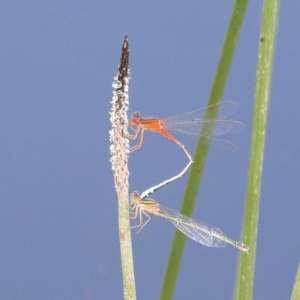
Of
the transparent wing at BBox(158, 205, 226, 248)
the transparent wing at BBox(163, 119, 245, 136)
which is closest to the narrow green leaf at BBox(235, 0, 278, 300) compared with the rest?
the transparent wing at BBox(158, 205, 226, 248)

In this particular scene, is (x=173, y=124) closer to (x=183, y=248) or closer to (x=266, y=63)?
(x=183, y=248)

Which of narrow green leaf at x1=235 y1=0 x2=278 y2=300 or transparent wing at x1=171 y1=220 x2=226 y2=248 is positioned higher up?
narrow green leaf at x1=235 y1=0 x2=278 y2=300

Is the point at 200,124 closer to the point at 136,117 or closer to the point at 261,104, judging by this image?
the point at 136,117

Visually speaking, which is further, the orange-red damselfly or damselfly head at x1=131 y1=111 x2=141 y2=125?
the orange-red damselfly

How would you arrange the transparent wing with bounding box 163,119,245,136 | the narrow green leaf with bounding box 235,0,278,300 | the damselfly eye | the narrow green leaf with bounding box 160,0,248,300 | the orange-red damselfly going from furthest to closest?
1. the transparent wing with bounding box 163,119,245,136
2. the orange-red damselfly
3. the damselfly eye
4. the narrow green leaf with bounding box 160,0,248,300
5. the narrow green leaf with bounding box 235,0,278,300

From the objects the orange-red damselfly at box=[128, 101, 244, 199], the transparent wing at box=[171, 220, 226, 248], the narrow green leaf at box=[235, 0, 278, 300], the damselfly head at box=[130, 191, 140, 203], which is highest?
the orange-red damselfly at box=[128, 101, 244, 199]

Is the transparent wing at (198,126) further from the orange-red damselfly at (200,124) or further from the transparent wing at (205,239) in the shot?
the transparent wing at (205,239)

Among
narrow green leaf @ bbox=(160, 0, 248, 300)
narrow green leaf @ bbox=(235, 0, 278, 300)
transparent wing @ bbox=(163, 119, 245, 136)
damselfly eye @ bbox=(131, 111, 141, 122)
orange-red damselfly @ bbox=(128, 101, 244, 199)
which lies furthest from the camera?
transparent wing @ bbox=(163, 119, 245, 136)

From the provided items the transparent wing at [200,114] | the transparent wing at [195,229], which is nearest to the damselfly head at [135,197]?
the transparent wing at [195,229]

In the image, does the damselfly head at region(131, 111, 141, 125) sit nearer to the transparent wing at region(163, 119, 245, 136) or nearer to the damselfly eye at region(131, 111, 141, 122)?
the damselfly eye at region(131, 111, 141, 122)
